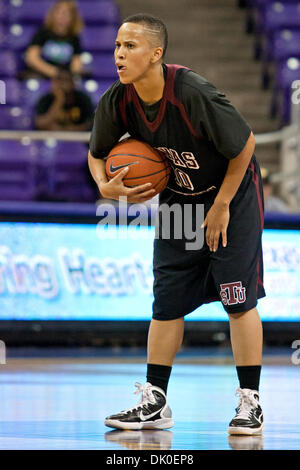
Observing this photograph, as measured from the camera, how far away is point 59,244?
24.8ft

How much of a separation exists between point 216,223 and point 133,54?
0.71 meters

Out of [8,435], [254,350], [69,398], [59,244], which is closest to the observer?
[8,435]

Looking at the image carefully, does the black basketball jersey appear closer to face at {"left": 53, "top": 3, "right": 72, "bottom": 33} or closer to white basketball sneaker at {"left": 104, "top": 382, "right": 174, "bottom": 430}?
white basketball sneaker at {"left": 104, "top": 382, "right": 174, "bottom": 430}

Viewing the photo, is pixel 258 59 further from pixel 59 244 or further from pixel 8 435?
pixel 8 435

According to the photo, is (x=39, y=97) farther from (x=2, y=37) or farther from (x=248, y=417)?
(x=248, y=417)

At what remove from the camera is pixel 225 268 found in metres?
3.61

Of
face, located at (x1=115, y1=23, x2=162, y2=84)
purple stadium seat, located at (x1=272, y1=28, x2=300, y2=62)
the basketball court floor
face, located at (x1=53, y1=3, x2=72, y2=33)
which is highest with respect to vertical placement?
face, located at (x1=53, y1=3, x2=72, y2=33)

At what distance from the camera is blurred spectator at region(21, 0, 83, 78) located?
10.1 m

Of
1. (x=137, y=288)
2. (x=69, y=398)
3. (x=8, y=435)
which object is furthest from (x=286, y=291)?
(x=8, y=435)

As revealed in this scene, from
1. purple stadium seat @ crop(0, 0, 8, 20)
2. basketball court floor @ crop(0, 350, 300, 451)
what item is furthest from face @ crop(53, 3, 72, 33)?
basketball court floor @ crop(0, 350, 300, 451)

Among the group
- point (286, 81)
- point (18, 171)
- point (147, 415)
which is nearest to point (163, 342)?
point (147, 415)

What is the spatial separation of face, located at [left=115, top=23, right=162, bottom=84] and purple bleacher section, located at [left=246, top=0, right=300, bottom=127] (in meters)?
7.04

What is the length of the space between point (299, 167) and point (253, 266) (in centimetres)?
→ 497
